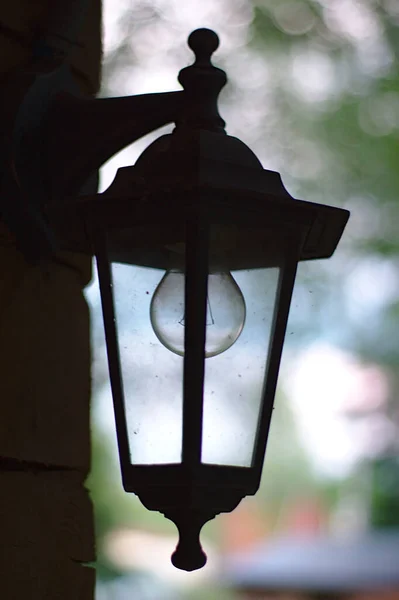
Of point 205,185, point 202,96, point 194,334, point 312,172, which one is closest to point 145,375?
point 194,334

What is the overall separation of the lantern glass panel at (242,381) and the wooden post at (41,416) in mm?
403

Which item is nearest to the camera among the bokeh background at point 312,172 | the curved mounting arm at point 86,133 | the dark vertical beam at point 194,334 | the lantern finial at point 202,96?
the dark vertical beam at point 194,334

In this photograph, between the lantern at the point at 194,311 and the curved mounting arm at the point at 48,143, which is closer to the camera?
the lantern at the point at 194,311

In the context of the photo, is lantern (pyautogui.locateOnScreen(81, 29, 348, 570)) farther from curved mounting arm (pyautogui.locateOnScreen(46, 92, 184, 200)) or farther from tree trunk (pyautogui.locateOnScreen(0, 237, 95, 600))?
tree trunk (pyautogui.locateOnScreen(0, 237, 95, 600))

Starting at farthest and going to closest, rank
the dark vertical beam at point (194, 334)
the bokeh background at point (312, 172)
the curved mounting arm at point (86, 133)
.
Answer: the bokeh background at point (312, 172), the curved mounting arm at point (86, 133), the dark vertical beam at point (194, 334)

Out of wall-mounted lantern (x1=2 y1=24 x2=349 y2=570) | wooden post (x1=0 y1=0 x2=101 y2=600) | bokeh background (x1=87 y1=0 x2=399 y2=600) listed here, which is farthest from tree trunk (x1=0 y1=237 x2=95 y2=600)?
bokeh background (x1=87 y1=0 x2=399 y2=600)

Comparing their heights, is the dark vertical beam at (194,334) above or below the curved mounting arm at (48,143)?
below

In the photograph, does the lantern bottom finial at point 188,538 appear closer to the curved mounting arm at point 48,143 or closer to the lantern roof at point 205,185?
the lantern roof at point 205,185

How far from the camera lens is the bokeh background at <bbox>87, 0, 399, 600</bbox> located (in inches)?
237

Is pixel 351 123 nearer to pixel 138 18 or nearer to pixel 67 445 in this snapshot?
pixel 138 18

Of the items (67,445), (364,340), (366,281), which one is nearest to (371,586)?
(364,340)

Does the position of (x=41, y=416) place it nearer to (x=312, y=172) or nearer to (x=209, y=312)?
(x=209, y=312)

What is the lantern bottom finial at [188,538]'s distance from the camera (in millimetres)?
1100

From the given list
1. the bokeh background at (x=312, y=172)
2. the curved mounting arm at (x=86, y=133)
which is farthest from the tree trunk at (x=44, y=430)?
the bokeh background at (x=312, y=172)
